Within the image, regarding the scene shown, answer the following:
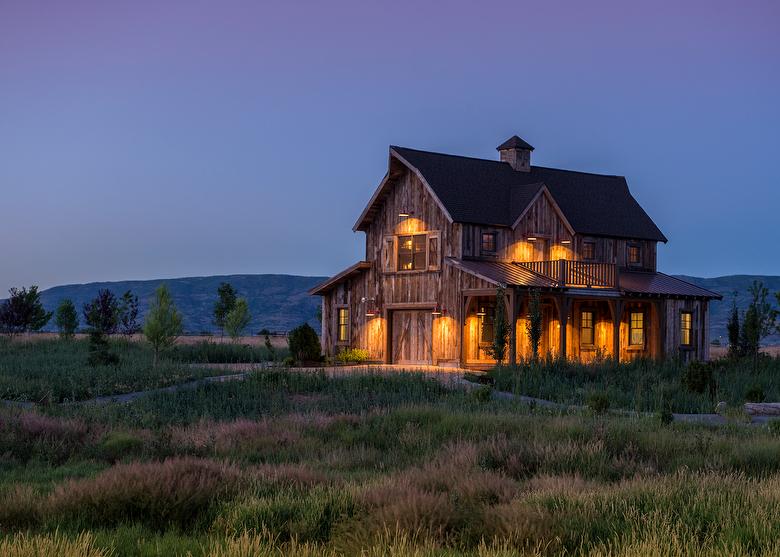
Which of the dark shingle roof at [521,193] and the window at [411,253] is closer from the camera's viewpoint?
the dark shingle roof at [521,193]

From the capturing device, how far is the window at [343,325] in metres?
40.7

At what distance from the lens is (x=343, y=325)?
4103cm

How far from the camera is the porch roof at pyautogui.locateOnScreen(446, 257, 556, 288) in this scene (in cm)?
3353

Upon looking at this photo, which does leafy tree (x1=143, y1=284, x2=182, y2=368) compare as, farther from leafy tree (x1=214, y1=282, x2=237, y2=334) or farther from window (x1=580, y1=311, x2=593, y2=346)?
leafy tree (x1=214, y1=282, x2=237, y2=334)

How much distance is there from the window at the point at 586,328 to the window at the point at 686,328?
4.42 metres

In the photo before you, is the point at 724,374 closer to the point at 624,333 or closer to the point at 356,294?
the point at 624,333

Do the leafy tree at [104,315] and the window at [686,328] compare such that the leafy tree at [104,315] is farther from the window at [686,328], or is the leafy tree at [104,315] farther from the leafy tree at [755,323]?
the leafy tree at [755,323]

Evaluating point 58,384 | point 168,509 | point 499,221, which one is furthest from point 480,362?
point 168,509

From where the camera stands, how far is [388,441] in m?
17.2

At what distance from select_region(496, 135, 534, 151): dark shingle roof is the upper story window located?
6.40 m

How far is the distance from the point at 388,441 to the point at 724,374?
698 inches

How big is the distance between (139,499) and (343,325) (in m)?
29.9

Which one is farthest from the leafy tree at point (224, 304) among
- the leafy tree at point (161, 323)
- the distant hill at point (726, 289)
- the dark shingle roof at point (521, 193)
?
the distant hill at point (726, 289)

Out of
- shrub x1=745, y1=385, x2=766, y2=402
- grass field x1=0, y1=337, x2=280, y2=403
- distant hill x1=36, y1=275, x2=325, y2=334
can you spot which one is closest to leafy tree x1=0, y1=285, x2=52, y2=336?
grass field x1=0, y1=337, x2=280, y2=403
